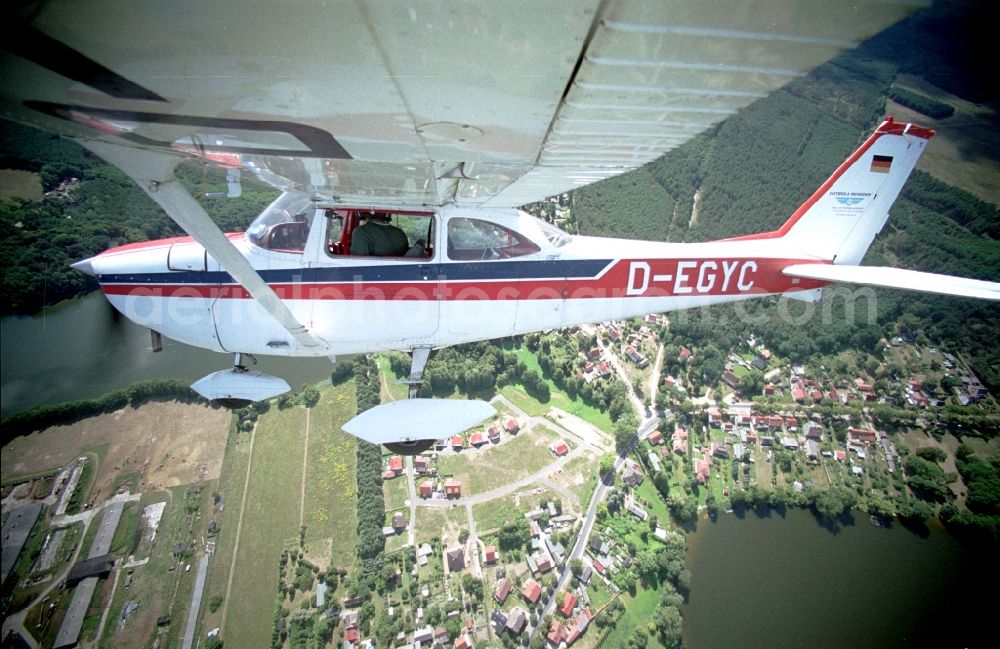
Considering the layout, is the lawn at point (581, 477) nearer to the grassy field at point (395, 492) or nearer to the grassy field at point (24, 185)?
the grassy field at point (395, 492)

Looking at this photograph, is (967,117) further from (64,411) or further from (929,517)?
(64,411)

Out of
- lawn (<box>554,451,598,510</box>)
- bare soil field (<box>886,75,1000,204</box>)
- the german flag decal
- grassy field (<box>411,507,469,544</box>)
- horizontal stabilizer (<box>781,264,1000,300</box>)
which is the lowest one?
grassy field (<box>411,507,469,544</box>)

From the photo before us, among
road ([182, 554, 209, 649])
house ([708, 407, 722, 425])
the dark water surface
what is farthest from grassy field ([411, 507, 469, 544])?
house ([708, 407, 722, 425])

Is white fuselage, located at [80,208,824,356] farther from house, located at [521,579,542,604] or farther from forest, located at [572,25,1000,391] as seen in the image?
forest, located at [572,25,1000,391]

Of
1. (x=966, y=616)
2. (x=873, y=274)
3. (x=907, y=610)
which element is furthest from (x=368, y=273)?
(x=966, y=616)

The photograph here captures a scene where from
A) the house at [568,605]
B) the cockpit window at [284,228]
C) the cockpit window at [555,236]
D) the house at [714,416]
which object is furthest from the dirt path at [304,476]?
the house at [714,416]

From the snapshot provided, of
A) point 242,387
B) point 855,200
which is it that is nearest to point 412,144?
point 242,387
